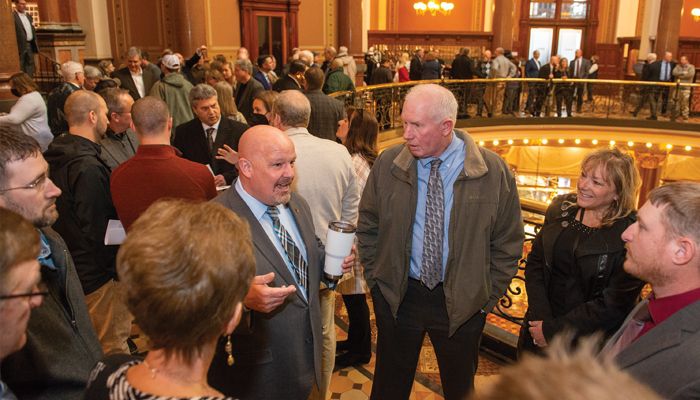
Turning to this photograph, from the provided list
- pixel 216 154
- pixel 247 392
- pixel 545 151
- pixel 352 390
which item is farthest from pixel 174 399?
pixel 545 151

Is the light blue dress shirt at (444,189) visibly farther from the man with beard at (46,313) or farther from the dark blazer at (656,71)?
the dark blazer at (656,71)

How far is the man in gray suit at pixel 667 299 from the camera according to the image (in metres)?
1.39

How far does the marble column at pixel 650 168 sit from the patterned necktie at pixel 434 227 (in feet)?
40.5

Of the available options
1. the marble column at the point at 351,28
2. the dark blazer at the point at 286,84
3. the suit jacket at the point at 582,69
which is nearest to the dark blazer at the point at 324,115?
→ the dark blazer at the point at 286,84

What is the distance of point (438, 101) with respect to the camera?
232 centimetres

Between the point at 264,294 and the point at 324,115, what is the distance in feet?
11.4

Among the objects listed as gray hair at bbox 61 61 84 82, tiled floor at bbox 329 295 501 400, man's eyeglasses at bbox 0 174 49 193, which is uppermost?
gray hair at bbox 61 61 84 82

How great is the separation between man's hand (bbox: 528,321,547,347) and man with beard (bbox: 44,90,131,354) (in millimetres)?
2219

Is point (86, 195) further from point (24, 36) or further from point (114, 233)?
point (24, 36)

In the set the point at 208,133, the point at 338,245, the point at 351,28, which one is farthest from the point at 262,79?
the point at 351,28

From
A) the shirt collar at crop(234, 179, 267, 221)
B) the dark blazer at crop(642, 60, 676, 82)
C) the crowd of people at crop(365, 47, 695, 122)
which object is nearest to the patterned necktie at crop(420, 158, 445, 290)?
the shirt collar at crop(234, 179, 267, 221)

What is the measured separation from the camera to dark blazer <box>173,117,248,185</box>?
12.9 ft

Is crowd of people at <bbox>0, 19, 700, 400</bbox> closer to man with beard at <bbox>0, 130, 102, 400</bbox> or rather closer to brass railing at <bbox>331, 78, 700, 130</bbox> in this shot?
man with beard at <bbox>0, 130, 102, 400</bbox>

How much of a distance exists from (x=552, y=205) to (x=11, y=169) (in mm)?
2202
